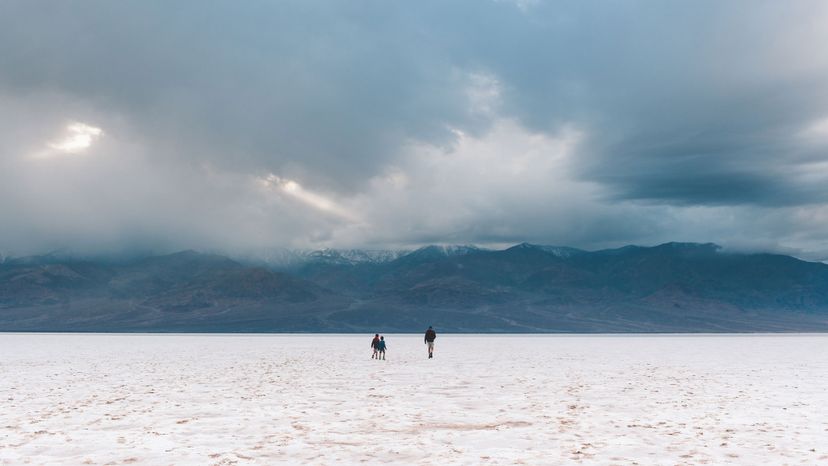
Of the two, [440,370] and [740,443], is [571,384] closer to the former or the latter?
[440,370]

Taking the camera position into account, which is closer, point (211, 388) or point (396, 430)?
point (396, 430)

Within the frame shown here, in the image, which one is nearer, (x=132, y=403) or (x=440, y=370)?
(x=132, y=403)

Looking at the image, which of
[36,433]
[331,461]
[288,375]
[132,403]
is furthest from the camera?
[288,375]

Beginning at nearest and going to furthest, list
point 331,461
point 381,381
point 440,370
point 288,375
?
point 331,461
point 381,381
point 288,375
point 440,370

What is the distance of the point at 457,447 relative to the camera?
13891 mm

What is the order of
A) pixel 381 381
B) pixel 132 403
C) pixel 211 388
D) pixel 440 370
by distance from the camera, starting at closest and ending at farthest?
1. pixel 132 403
2. pixel 211 388
3. pixel 381 381
4. pixel 440 370

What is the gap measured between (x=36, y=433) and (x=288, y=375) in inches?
625

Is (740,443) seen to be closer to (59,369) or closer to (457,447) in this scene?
(457,447)

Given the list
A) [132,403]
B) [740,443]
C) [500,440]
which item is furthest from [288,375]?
[740,443]

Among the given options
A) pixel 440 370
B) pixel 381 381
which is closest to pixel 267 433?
pixel 381 381

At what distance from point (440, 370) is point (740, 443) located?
2041 cm

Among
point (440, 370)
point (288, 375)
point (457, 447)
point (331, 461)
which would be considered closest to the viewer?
point (331, 461)

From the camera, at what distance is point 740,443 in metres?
14.2

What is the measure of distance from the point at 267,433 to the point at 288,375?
15716 mm
